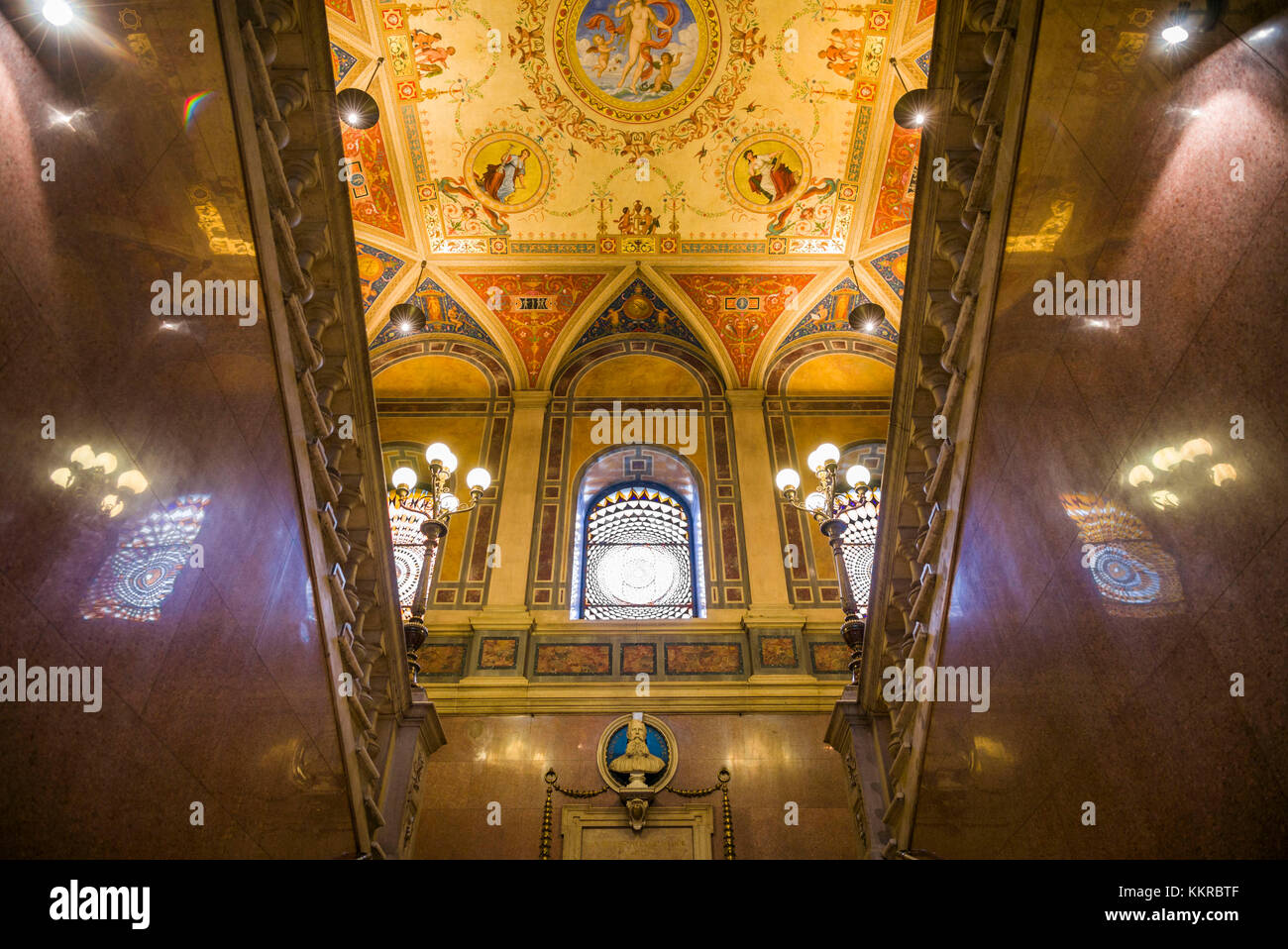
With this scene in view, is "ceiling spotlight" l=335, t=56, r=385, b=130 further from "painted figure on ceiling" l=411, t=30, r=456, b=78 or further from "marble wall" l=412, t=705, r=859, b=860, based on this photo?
"marble wall" l=412, t=705, r=859, b=860

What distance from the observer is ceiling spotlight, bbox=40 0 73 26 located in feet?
8.57

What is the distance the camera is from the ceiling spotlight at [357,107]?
10.4 m

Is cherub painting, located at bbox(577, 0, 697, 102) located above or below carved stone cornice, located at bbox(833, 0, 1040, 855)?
above

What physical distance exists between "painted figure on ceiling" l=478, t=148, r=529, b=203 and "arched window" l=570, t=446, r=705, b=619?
4.45 meters

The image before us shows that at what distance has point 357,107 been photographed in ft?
34.6

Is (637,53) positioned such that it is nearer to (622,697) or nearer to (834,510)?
(834,510)
